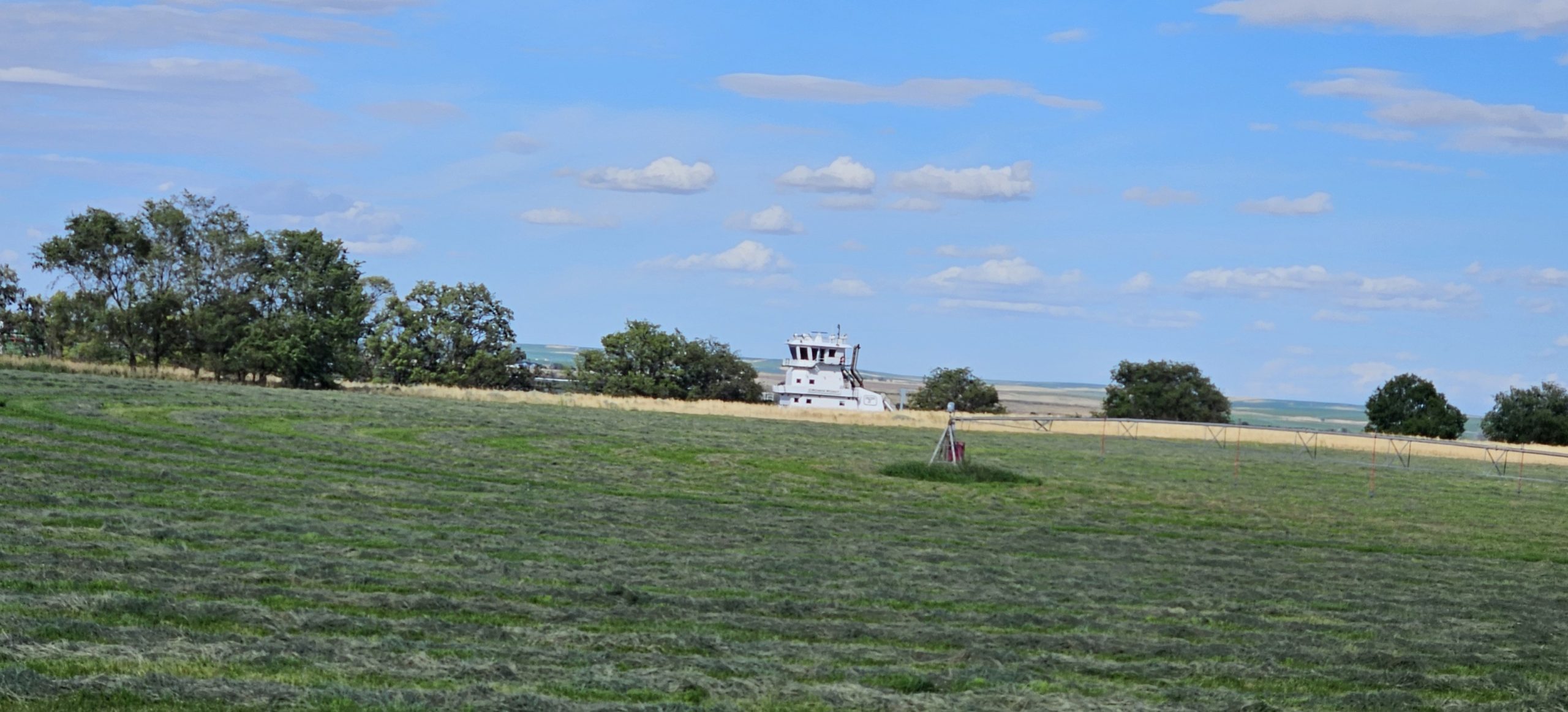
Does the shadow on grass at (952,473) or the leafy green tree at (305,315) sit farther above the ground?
the leafy green tree at (305,315)

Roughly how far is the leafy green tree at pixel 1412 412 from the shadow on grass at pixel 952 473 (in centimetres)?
5896

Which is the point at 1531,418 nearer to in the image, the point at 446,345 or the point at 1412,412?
the point at 1412,412

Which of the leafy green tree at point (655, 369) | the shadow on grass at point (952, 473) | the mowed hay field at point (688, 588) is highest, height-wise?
the leafy green tree at point (655, 369)

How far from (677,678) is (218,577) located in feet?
15.5

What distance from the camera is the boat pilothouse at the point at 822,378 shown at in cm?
7994

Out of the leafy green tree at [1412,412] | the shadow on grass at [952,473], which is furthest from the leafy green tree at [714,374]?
the shadow on grass at [952,473]

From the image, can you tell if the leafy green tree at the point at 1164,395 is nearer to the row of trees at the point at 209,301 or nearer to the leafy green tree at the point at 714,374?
the leafy green tree at the point at 714,374

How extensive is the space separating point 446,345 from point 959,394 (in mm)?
35795

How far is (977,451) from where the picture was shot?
43625mm

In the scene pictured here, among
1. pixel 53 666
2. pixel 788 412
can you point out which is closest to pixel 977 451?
pixel 788 412

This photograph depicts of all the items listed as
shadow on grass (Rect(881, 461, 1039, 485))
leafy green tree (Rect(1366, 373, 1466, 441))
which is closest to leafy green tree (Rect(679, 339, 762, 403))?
leafy green tree (Rect(1366, 373, 1466, 441))

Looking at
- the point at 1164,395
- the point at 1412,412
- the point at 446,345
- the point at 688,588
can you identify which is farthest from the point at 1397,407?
the point at 688,588

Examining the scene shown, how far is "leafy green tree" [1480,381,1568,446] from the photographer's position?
272 feet

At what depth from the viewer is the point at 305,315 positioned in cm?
6406
